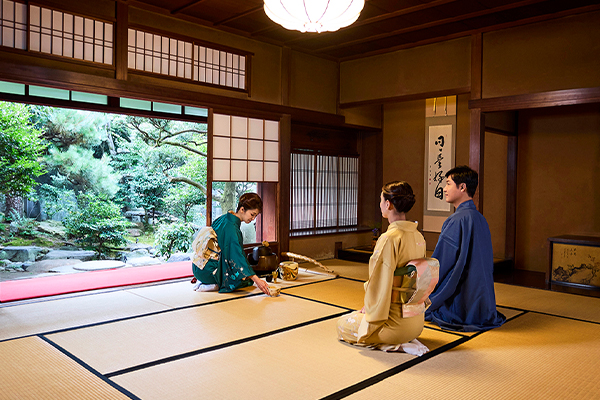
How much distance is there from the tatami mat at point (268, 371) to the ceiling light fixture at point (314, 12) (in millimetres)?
2067

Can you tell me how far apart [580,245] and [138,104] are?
532 cm

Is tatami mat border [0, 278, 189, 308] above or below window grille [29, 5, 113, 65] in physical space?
below

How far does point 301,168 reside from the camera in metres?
6.58

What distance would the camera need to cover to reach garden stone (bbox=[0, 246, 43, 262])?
7746 mm

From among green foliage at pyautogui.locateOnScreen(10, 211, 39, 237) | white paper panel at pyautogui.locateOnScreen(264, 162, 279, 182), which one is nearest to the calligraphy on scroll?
white paper panel at pyautogui.locateOnScreen(264, 162, 279, 182)

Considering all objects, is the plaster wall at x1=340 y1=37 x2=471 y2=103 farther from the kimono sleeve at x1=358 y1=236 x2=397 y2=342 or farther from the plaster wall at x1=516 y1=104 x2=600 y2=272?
the kimono sleeve at x1=358 y1=236 x2=397 y2=342

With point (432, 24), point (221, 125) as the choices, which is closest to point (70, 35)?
point (221, 125)

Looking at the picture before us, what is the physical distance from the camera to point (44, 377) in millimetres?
2244

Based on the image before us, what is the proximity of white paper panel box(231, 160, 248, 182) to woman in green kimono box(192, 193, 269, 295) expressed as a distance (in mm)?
1277

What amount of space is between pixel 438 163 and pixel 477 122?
1.44 metres

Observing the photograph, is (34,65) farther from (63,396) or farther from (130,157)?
(130,157)

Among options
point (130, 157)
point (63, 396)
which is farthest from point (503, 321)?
point (130, 157)

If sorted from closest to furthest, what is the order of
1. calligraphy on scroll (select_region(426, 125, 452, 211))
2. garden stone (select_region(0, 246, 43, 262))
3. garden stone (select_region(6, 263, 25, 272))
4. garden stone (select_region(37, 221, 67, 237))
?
calligraphy on scroll (select_region(426, 125, 452, 211)), garden stone (select_region(6, 263, 25, 272)), garden stone (select_region(0, 246, 43, 262)), garden stone (select_region(37, 221, 67, 237))

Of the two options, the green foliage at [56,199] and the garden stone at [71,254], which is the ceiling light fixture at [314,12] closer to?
the garden stone at [71,254]
